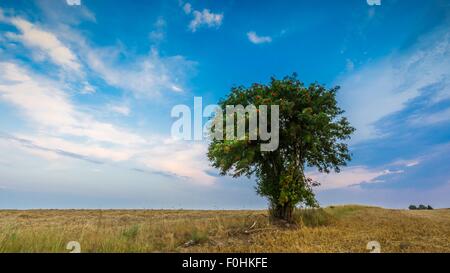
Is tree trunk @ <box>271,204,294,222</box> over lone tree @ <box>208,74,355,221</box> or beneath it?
beneath

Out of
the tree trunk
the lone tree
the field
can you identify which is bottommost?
the field

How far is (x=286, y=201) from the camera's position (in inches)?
710

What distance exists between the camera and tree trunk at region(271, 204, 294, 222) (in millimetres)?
18542

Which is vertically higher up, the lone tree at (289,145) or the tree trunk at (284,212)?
the lone tree at (289,145)

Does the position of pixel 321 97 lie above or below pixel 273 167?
above

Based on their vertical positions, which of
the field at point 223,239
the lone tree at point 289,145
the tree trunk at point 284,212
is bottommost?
the field at point 223,239

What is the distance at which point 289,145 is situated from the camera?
1952 centimetres

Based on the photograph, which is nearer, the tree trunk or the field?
the field

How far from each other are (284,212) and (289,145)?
157 inches

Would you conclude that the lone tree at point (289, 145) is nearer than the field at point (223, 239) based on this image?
No

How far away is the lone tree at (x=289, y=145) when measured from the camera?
1766 cm
